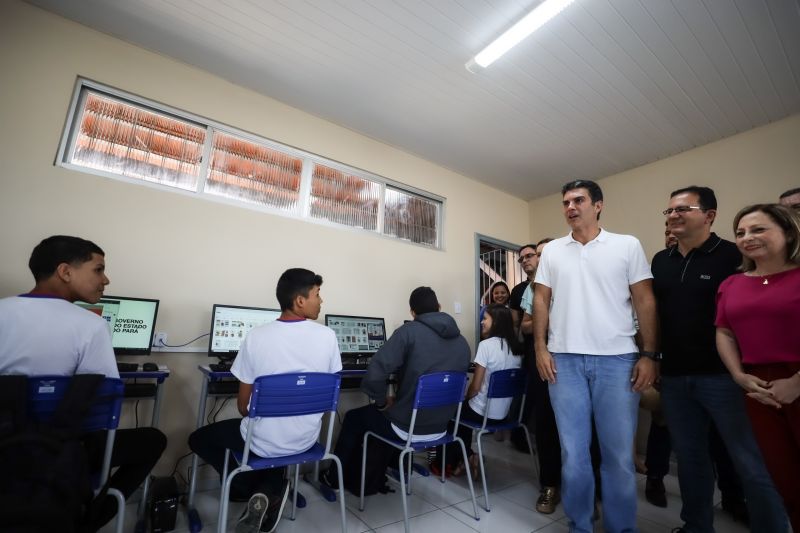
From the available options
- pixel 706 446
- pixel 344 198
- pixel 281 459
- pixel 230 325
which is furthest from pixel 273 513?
pixel 344 198

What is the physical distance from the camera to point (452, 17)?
7.27 ft

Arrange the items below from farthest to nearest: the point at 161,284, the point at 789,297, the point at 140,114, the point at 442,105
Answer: the point at 442,105 < the point at 140,114 < the point at 161,284 < the point at 789,297

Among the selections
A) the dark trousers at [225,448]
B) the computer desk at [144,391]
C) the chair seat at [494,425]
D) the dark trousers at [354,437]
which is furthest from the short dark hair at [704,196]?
the computer desk at [144,391]

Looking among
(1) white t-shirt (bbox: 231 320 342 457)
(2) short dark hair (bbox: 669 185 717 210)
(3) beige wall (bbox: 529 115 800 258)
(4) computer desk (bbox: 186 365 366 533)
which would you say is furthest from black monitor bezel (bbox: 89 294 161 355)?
(3) beige wall (bbox: 529 115 800 258)

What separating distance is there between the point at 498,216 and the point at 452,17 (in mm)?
2848

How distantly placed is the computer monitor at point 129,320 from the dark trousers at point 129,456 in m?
0.73

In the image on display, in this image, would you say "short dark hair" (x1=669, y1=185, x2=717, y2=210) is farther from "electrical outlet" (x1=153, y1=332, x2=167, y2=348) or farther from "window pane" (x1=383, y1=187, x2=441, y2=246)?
"electrical outlet" (x1=153, y1=332, x2=167, y2=348)

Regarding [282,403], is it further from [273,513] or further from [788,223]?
[788,223]

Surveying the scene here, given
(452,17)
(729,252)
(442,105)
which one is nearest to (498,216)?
(442,105)

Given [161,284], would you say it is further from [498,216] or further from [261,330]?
[498,216]

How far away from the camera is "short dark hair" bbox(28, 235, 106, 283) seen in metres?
1.42

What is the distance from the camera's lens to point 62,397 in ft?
3.77

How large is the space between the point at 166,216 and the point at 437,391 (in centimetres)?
222

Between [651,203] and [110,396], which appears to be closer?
[110,396]
